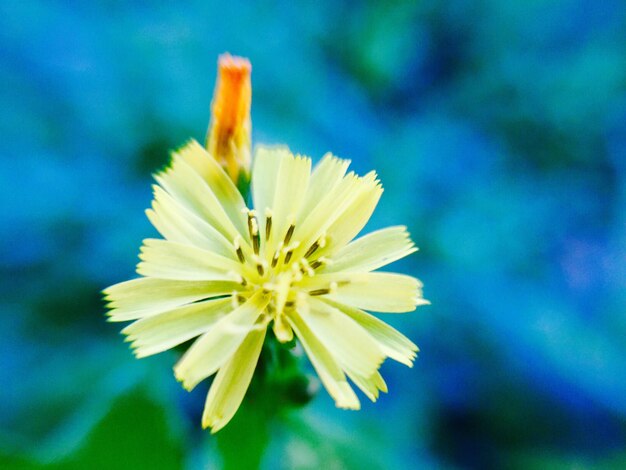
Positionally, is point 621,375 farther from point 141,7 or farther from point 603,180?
point 141,7

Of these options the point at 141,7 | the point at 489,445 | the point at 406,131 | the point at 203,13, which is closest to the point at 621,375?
the point at 489,445

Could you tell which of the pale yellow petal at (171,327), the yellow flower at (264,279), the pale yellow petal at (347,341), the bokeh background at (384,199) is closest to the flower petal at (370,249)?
the yellow flower at (264,279)

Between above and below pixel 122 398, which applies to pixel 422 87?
above

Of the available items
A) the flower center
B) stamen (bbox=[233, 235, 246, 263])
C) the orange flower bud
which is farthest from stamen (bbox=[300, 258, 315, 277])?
the orange flower bud

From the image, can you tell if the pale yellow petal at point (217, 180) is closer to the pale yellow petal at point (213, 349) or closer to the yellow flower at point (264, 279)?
the yellow flower at point (264, 279)

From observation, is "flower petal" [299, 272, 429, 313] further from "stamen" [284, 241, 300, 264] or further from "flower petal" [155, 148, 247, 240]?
"flower petal" [155, 148, 247, 240]
